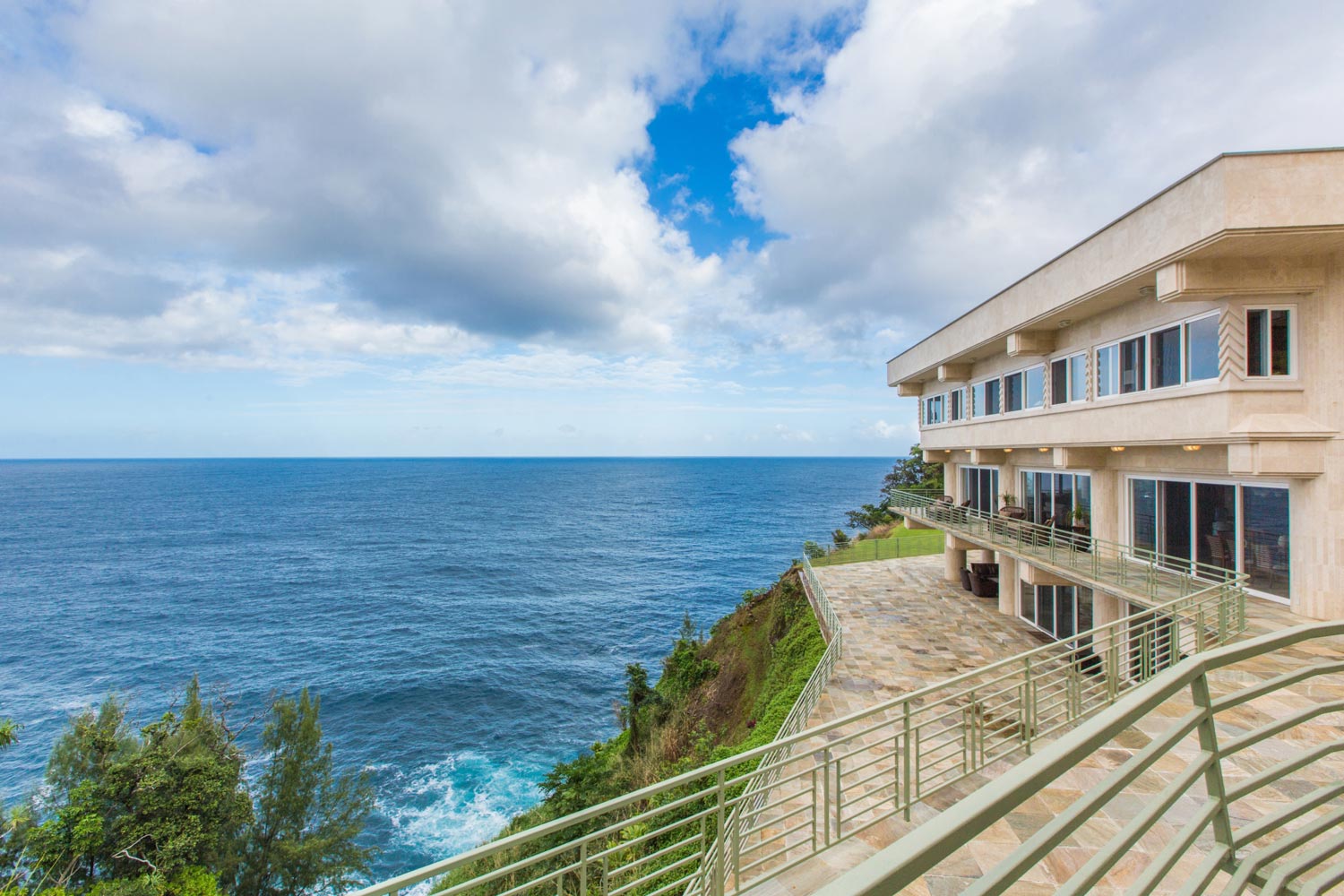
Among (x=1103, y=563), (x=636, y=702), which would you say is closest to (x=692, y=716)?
(x=636, y=702)

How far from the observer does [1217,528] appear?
12.2m

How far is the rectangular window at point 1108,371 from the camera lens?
1377cm

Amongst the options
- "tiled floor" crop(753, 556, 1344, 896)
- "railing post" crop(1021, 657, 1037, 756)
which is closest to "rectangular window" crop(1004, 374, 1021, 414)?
"tiled floor" crop(753, 556, 1344, 896)

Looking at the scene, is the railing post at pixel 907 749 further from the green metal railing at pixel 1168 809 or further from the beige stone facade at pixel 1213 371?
the beige stone facade at pixel 1213 371

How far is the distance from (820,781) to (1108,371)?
1148 cm

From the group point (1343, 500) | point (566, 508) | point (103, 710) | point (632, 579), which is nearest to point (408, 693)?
point (103, 710)

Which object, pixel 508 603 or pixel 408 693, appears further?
pixel 508 603

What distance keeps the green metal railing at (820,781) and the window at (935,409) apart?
13.7 m

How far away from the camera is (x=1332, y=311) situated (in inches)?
403

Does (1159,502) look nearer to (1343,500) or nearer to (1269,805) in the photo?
(1343,500)

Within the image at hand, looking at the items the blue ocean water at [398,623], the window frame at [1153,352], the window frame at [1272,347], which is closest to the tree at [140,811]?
the blue ocean water at [398,623]

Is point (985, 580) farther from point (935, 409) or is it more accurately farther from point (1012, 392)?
point (935, 409)

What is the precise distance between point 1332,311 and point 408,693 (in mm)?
32307

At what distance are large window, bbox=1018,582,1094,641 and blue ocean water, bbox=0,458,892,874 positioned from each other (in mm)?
16875
